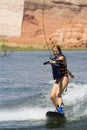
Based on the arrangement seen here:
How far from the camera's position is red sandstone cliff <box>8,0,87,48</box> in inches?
5527

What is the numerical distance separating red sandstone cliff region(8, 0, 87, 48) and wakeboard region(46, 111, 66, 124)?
390ft

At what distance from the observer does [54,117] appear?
16906 mm

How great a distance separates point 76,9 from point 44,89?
502 ft

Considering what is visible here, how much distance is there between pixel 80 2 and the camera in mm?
181500

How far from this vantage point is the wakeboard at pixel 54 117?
1684 centimetres

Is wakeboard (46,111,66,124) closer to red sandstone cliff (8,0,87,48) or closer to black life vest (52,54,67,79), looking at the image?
black life vest (52,54,67,79)

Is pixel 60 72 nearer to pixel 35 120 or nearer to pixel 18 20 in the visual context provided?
pixel 35 120

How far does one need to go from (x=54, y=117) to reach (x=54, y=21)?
15623cm

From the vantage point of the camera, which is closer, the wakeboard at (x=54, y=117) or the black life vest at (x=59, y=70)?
the wakeboard at (x=54, y=117)

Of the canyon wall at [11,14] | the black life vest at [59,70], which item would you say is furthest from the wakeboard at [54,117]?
the canyon wall at [11,14]

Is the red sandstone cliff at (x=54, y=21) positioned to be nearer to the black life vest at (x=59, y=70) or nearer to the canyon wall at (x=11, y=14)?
the canyon wall at (x=11, y=14)

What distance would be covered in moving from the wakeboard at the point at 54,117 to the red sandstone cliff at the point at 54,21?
390 ft

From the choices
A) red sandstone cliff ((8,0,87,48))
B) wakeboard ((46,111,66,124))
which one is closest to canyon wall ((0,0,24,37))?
red sandstone cliff ((8,0,87,48))

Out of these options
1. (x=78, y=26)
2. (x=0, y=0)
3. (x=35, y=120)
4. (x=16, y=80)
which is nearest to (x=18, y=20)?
(x=0, y=0)
